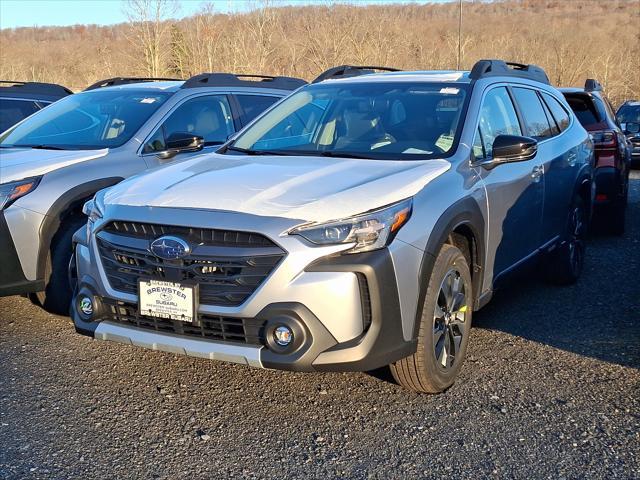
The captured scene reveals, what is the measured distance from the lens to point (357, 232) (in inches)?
129

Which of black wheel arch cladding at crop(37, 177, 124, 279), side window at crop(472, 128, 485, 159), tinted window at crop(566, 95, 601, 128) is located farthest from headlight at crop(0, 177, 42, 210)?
tinted window at crop(566, 95, 601, 128)

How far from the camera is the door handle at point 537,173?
16.4 feet

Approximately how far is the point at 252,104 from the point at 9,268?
3.01 metres

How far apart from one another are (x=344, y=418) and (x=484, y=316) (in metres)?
2.02

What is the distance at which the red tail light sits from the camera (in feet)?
25.7

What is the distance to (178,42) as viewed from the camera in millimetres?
30000

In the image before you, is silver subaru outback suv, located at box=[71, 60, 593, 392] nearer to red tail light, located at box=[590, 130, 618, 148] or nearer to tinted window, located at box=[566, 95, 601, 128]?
red tail light, located at box=[590, 130, 618, 148]

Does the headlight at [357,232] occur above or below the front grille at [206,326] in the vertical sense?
above

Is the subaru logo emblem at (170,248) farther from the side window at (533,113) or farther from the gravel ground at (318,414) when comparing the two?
the side window at (533,113)

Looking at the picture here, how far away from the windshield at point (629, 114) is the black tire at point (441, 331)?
1363cm

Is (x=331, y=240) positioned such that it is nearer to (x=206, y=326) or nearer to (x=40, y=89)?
(x=206, y=326)

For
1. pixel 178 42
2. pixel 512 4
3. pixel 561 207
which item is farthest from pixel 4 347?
pixel 512 4

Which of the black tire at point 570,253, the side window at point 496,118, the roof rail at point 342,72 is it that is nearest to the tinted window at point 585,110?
the black tire at point 570,253

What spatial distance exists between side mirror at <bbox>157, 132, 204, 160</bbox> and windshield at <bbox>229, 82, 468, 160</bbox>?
24.5 inches
